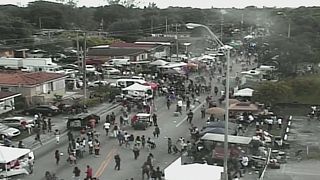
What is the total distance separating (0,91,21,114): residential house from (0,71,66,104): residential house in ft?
5.39

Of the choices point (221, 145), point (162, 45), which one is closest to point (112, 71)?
point (162, 45)

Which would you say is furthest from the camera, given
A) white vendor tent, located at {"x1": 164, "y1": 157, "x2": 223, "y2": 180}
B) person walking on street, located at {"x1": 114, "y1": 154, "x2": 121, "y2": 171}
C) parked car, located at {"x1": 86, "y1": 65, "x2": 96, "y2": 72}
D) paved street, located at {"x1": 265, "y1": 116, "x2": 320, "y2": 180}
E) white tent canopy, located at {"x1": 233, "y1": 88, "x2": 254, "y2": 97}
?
parked car, located at {"x1": 86, "y1": 65, "x2": 96, "y2": 72}

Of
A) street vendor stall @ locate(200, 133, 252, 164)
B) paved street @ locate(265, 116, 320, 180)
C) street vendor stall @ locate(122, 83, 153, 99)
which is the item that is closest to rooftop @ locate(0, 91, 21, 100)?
street vendor stall @ locate(122, 83, 153, 99)

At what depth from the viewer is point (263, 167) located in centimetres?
2220

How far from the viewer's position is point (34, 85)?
119ft

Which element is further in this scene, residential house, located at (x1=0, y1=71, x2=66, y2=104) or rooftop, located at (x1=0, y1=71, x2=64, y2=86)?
rooftop, located at (x1=0, y1=71, x2=64, y2=86)

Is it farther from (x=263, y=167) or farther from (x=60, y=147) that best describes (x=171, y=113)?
(x=263, y=167)

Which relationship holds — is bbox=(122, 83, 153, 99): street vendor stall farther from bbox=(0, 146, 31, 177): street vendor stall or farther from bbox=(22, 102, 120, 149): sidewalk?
bbox=(0, 146, 31, 177): street vendor stall

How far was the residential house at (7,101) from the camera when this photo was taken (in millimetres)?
33281

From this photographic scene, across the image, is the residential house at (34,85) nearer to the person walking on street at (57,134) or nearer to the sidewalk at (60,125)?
the sidewalk at (60,125)

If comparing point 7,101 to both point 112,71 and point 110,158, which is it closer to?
point 110,158

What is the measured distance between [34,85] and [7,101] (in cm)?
289

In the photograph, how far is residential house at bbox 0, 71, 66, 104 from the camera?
3619cm

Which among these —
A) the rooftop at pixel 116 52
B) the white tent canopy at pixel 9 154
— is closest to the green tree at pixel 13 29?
the rooftop at pixel 116 52
